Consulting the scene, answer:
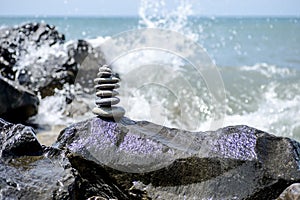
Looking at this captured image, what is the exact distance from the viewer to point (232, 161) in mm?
2482

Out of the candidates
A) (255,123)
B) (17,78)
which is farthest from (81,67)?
(255,123)

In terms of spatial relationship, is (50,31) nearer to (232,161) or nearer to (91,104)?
(91,104)

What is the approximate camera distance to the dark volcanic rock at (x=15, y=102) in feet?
16.2

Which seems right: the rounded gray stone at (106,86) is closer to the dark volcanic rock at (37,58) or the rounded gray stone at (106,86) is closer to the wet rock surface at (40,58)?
the wet rock surface at (40,58)

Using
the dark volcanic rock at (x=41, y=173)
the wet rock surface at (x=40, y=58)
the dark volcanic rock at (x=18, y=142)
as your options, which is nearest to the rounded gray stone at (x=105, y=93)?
the dark volcanic rock at (x=41, y=173)

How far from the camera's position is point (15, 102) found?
5.12m

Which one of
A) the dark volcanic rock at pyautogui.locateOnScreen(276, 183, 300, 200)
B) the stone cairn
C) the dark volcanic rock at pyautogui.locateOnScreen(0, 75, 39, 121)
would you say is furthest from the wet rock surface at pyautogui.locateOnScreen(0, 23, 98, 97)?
the dark volcanic rock at pyautogui.locateOnScreen(276, 183, 300, 200)

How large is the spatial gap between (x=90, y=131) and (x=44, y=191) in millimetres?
750

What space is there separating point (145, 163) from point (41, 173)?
2.24 feet

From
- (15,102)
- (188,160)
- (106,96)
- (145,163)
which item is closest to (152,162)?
(145,163)

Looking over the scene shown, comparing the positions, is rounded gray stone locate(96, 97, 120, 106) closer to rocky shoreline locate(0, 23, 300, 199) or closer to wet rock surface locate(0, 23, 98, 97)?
rocky shoreline locate(0, 23, 300, 199)

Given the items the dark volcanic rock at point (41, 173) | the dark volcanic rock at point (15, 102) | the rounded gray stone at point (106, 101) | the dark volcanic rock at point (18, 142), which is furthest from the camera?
the dark volcanic rock at point (15, 102)

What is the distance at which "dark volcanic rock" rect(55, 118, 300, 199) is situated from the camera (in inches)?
95.8

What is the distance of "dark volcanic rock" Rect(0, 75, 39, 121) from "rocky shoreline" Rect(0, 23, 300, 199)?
2.48 m
